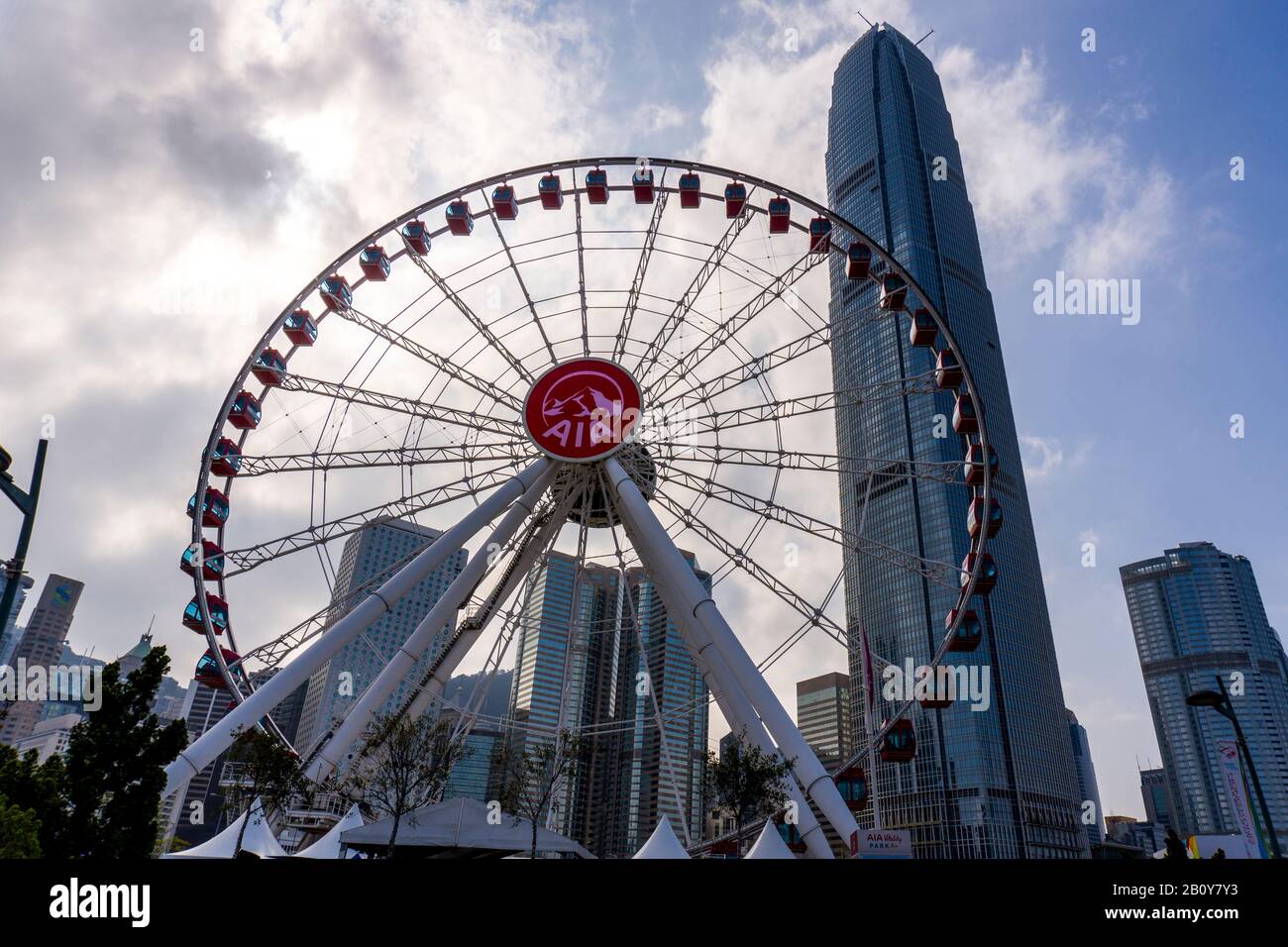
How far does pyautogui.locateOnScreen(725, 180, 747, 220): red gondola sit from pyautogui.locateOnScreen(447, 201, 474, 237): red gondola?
10.6m

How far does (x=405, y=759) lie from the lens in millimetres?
29703

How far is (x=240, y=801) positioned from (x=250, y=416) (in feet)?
63.7

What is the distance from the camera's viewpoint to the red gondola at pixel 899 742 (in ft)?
82.2

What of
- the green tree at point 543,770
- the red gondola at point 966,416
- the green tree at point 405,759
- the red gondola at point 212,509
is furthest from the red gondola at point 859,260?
the red gondola at point 212,509

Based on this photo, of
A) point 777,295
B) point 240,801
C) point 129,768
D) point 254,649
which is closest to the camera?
point 129,768

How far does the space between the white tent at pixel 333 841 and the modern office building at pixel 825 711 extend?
15701 cm

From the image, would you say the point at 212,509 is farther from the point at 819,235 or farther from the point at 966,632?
the point at 966,632

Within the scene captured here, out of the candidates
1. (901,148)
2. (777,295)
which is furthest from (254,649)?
(901,148)

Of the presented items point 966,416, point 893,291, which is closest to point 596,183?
point 893,291

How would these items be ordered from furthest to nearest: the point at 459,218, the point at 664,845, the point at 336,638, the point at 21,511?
1. the point at 459,218
2. the point at 336,638
3. the point at 664,845
4. the point at 21,511

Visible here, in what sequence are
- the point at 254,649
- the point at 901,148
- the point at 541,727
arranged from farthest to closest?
the point at 901,148 → the point at 541,727 → the point at 254,649

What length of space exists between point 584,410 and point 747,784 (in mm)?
15645
